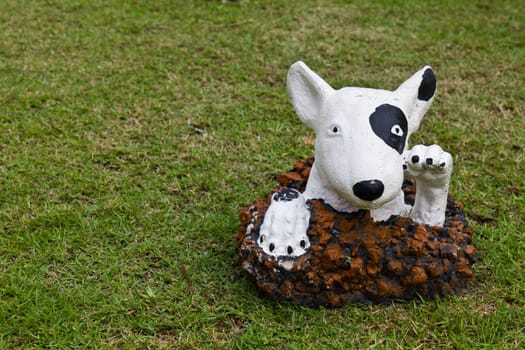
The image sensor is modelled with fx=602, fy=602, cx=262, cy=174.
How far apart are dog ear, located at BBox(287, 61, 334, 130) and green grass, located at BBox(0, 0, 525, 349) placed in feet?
2.59

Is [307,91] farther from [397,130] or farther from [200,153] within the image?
[200,153]

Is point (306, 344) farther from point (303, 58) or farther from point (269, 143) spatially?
point (303, 58)

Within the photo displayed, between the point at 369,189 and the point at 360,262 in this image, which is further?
the point at 360,262

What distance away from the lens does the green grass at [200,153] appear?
8.25ft

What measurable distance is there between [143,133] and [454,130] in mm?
2119

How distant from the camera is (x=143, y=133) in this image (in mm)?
→ 4051

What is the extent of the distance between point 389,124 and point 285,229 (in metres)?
0.59

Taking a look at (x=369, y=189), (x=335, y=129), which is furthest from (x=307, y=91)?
(x=369, y=189)

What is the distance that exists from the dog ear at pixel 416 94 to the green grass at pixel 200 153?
31.4 inches

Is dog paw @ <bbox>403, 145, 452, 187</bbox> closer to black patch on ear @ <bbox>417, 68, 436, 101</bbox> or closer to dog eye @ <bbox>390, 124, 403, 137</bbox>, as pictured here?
dog eye @ <bbox>390, 124, 403, 137</bbox>

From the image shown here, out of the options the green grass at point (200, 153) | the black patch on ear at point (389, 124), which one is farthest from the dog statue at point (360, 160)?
the green grass at point (200, 153)

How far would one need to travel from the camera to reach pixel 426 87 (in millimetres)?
2525

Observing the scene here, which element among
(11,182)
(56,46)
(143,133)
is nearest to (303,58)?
(143,133)

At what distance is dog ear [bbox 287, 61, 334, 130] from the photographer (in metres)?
2.54
